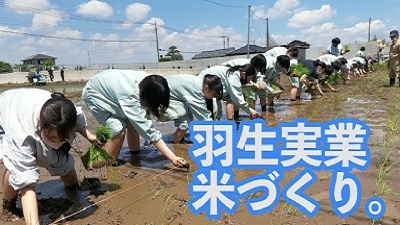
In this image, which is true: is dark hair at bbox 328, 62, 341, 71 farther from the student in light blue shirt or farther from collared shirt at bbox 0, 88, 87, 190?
collared shirt at bbox 0, 88, 87, 190

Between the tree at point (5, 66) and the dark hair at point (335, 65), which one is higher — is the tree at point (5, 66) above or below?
above

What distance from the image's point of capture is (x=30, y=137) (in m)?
2.44

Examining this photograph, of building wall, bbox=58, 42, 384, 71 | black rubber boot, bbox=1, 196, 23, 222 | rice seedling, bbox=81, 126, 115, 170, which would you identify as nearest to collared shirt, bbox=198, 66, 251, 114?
rice seedling, bbox=81, 126, 115, 170

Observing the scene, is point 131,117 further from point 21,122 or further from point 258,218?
point 258,218

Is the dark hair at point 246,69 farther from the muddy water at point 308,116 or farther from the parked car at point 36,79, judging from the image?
the parked car at point 36,79

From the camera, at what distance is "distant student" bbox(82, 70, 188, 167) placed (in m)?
3.17

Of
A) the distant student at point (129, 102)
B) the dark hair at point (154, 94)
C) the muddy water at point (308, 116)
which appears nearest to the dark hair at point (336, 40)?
the muddy water at point (308, 116)

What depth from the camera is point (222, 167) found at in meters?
2.35

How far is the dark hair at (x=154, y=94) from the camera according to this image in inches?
124

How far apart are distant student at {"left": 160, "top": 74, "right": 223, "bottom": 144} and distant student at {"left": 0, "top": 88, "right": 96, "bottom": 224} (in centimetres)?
165

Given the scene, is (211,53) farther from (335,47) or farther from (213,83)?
(213,83)

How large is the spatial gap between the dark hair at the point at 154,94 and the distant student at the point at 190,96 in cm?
91

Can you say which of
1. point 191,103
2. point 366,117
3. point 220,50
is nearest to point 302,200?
point 191,103

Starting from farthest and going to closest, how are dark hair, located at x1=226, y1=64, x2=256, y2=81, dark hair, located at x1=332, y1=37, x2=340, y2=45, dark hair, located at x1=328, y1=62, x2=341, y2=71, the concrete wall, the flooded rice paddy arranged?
1. the concrete wall
2. dark hair, located at x1=332, y1=37, x2=340, y2=45
3. dark hair, located at x1=328, y1=62, x2=341, y2=71
4. dark hair, located at x1=226, y1=64, x2=256, y2=81
5. the flooded rice paddy
